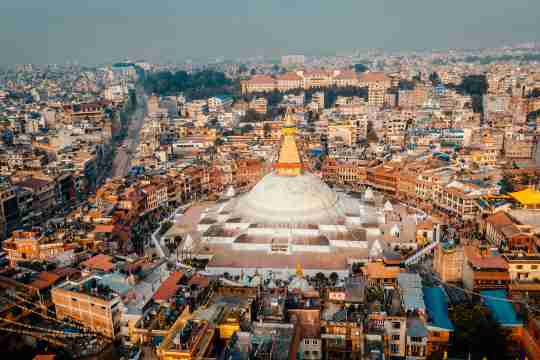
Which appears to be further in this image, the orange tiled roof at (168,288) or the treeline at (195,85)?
the treeline at (195,85)

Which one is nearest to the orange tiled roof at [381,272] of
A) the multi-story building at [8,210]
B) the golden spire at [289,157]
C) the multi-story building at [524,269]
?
the multi-story building at [524,269]

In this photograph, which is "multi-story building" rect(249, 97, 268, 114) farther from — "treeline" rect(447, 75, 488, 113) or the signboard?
the signboard

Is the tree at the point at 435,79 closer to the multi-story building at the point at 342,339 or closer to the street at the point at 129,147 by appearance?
the street at the point at 129,147

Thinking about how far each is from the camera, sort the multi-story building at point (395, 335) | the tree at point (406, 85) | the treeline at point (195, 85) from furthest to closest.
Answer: the treeline at point (195, 85), the tree at point (406, 85), the multi-story building at point (395, 335)

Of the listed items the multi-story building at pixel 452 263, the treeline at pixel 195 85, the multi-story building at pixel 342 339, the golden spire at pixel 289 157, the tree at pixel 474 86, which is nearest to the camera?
the multi-story building at pixel 342 339

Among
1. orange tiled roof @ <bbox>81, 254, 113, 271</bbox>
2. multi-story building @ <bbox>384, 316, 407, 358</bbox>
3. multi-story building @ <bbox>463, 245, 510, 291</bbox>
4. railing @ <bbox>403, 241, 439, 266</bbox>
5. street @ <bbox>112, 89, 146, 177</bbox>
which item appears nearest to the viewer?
multi-story building @ <bbox>384, 316, 407, 358</bbox>

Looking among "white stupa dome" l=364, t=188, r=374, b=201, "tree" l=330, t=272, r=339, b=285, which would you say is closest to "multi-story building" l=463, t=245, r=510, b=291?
"tree" l=330, t=272, r=339, b=285
